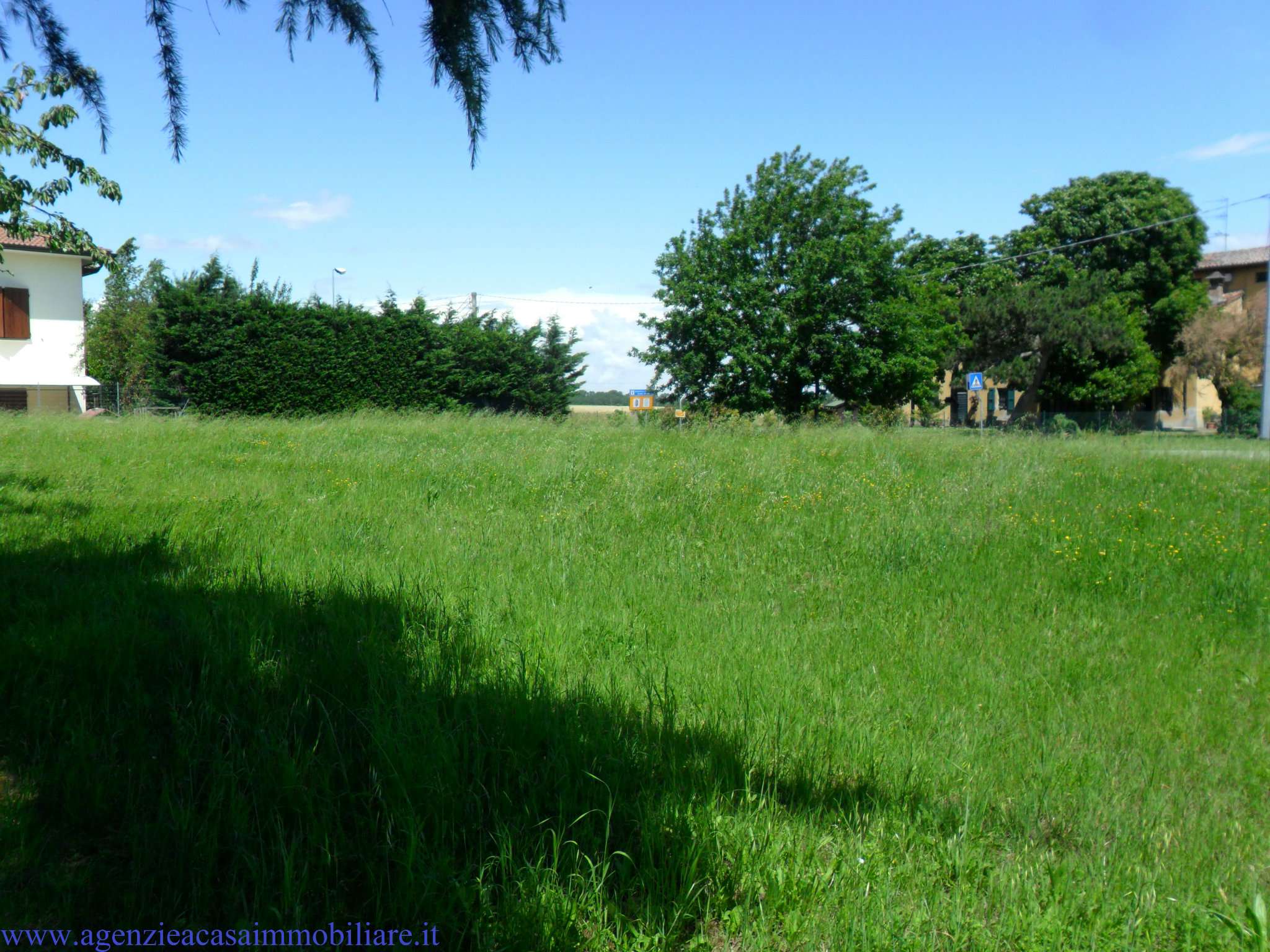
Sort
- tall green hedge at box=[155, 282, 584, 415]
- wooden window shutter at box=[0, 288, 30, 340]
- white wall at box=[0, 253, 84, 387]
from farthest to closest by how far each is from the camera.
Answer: white wall at box=[0, 253, 84, 387], wooden window shutter at box=[0, 288, 30, 340], tall green hedge at box=[155, 282, 584, 415]

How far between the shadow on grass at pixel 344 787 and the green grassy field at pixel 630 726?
0.02m

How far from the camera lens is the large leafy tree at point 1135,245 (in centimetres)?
4844

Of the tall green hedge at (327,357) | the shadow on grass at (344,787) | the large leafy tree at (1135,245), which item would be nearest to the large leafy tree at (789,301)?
the tall green hedge at (327,357)

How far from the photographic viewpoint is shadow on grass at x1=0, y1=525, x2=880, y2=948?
8.96 feet

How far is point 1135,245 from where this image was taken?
4862 cm

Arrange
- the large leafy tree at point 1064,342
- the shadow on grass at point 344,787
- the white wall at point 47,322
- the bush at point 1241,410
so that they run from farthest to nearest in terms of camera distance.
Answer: the large leafy tree at point 1064,342 < the bush at point 1241,410 < the white wall at point 47,322 < the shadow on grass at point 344,787

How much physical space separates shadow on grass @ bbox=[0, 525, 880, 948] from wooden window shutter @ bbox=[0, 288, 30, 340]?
1320 inches

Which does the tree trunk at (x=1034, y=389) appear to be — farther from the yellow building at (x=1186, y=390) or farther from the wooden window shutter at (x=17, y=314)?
the wooden window shutter at (x=17, y=314)

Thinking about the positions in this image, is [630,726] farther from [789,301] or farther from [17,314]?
[17,314]

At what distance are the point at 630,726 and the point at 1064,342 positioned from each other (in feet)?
161

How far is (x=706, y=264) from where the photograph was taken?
33.6 meters

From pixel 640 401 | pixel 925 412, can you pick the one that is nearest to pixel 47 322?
pixel 640 401

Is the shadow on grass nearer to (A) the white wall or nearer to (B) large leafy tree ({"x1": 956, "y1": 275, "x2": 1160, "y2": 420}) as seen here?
(A) the white wall

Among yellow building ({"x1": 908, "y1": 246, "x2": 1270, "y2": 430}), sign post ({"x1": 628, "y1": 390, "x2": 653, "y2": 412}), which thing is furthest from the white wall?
yellow building ({"x1": 908, "y1": 246, "x2": 1270, "y2": 430})
